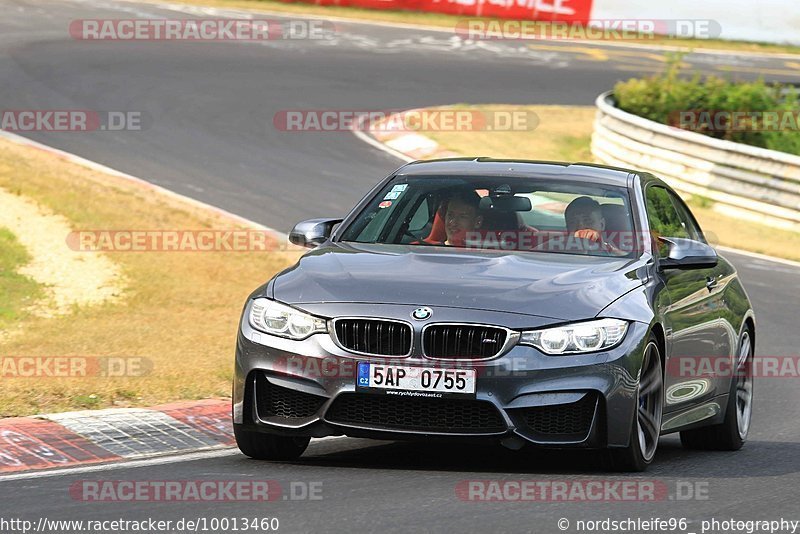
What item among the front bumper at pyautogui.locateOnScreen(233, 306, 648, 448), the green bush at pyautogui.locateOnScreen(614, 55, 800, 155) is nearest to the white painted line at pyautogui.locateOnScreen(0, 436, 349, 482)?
the front bumper at pyautogui.locateOnScreen(233, 306, 648, 448)

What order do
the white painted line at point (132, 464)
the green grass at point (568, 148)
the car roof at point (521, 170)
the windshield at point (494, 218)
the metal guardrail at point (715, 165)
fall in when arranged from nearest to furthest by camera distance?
the white painted line at point (132, 464) → the windshield at point (494, 218) → the car roof at point (521, 170) → the green grass at point (568, 148) → the metal guardrail at point (715, 165)

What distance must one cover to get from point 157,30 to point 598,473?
23.9 metres

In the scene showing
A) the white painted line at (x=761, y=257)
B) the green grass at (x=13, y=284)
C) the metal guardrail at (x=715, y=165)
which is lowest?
the white painted line at (x=761, y=257)

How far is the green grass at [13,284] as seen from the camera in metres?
12.3

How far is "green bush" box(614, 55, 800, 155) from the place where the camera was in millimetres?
24484

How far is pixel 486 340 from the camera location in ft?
22.0

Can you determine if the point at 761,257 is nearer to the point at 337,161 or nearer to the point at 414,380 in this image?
the point at 337,161

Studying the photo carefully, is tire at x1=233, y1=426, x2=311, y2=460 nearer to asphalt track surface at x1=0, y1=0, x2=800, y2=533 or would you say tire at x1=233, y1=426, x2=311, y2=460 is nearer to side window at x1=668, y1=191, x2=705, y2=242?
asphalt track surface at x1=0, y1=0, x2=800, y2=533

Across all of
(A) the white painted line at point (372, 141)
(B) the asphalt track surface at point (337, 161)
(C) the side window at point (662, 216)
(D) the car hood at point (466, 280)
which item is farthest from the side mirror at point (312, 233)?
(A) the white painted line at point (372, 141)

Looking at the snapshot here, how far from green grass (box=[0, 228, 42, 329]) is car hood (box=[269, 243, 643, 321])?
5.27m

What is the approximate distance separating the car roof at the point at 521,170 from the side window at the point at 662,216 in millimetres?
195

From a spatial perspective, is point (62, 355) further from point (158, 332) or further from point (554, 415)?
point (554, 415)

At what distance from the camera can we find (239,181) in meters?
19.2

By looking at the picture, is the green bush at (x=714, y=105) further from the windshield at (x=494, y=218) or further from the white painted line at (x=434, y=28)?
the windshield at (x=494, y=218)
